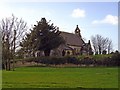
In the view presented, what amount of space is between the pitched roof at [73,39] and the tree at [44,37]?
99.4 ft

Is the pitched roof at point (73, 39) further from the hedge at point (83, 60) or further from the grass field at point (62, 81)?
the grass field at point (62, 81)

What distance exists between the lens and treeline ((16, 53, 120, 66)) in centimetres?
6362

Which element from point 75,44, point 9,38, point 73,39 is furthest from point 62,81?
point 73,39

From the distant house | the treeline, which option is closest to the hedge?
the treeline

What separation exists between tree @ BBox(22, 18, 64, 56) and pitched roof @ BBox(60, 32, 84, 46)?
99.4 feet

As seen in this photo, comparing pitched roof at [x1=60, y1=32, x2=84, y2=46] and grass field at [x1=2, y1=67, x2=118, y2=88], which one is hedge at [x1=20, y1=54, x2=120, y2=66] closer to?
grass field at [x1=2, y1=67, x2=118, y2=88]

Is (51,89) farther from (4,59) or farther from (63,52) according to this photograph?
(63,52)

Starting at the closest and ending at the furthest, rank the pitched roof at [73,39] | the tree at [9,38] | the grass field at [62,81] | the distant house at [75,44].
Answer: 1. the grass field at [62,81]
2. the tree at [9,38]
3. the distant house at [75,44]
4. the pitched roof at [73,39]

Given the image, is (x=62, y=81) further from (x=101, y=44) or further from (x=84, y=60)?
(x=101, y=44)

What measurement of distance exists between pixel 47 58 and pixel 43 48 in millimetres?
7632

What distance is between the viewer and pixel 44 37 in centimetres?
7506

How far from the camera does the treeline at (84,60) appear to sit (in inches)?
2505

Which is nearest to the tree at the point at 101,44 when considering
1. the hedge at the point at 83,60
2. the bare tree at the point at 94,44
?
the bare tree at the point at 94,44

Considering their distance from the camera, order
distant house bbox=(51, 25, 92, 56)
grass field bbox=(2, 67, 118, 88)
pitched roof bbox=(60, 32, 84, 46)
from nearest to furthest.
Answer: grass field bbox=(2, 67, 118, 88), distant house bbox=(51, 25, 92, 56), pitched roof bbox=(60, 32, 84, 46)
